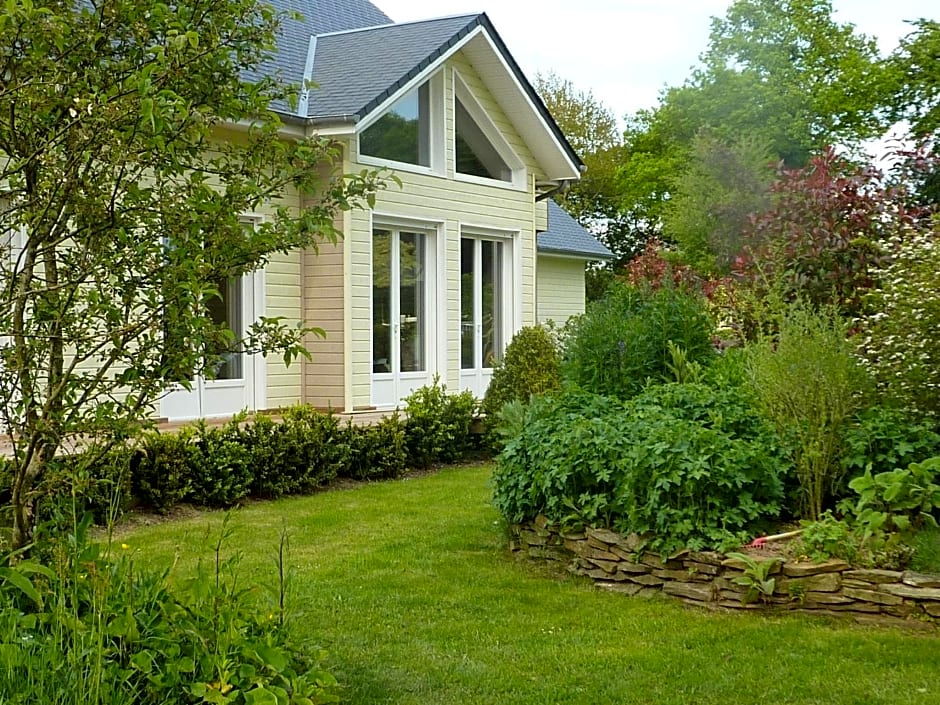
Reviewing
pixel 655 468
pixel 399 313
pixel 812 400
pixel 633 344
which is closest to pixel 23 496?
pixel 655 468

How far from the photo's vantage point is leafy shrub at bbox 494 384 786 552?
218 inches

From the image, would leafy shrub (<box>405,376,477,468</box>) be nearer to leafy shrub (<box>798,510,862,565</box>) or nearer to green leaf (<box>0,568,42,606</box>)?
leafy shrub (<box>798,510,862,565</box>)

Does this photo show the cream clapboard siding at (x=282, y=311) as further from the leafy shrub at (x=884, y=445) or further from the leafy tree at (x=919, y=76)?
the leafy tree at (x=919, y=76)

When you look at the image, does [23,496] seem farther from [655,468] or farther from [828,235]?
[828,235]

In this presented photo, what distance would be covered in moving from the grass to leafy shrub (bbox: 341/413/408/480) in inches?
120

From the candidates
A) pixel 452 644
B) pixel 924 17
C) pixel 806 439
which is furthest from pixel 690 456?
pixel 924 17

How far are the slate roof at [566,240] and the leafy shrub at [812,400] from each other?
13.4 m

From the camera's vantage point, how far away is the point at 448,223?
42.2 ft

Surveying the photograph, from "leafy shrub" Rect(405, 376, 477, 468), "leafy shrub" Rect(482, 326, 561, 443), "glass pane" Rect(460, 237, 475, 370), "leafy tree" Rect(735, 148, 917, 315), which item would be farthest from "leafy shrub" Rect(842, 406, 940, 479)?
"glass pane" Rect(460, 237, 475, 370)

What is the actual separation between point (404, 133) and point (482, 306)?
2675mm

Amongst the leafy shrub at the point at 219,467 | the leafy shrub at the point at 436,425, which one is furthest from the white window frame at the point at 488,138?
the leafy shrub at the point at 219,467

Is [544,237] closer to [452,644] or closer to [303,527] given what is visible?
[303,527]

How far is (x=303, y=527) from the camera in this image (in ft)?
25.4

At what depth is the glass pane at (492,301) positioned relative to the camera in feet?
46.0
